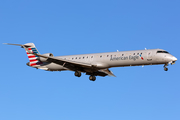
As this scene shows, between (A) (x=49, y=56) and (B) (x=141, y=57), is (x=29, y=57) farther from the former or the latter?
(B) (x=141, y=57)

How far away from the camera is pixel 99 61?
1438 inches

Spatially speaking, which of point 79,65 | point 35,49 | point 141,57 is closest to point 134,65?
point 141,57

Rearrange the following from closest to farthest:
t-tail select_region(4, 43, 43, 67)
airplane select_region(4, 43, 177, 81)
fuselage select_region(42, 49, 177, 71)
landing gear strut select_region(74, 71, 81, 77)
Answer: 1. fuselage select_region(42, 49, 177, 71)
2. airplane select_region(4, 43, 177, 81)
3. landing gear strut select_region(74, 71, 81, 77)
4. t-tail select_region(4, 43, 43, 67)

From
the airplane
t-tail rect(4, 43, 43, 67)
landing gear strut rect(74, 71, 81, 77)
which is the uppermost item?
t-tail rect(4, 43, 43, 67)

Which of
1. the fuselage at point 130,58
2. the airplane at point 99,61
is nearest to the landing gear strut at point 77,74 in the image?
the airplane at point 99,61

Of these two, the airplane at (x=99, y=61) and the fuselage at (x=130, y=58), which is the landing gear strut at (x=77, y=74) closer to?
the airplane at (x=99, y=61)

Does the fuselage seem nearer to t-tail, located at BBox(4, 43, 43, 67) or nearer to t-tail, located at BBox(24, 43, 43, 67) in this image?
t-tail, located at BBox(4, 43, 43, 67)

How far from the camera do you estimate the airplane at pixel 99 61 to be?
34719 mm

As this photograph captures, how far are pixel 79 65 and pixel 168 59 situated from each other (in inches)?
403

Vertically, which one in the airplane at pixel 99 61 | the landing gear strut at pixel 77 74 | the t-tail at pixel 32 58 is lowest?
the landing gear strut at pixel 77 74

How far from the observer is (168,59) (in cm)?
3422

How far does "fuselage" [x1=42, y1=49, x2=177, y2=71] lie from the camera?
3456 cm

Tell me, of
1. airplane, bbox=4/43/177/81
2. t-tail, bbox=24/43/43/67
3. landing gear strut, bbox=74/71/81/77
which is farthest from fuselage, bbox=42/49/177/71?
t-tail, bbox=24/43/43/67

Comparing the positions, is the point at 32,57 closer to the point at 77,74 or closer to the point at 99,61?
the point at 77,74
